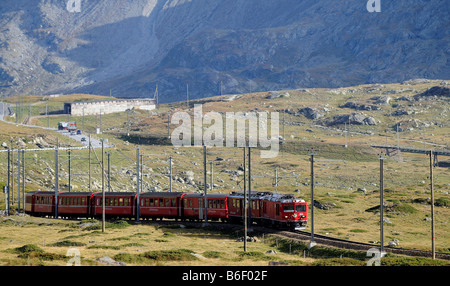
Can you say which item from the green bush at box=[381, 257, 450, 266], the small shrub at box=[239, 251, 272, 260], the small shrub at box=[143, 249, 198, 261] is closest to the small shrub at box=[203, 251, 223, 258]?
the small shrub at box=[239, 251, 272, 260]

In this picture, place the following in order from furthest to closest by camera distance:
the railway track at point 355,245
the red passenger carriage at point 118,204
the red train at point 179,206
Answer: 1. the red passenger carriage at point 118,204
2. the red train at point 179,206
3. the railway track at point 355,245

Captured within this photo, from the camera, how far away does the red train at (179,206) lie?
7156 centimetres

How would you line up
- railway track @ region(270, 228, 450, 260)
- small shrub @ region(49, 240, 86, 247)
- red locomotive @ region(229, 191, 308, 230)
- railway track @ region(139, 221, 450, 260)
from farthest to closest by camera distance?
red locomotive @ region(229, 191, 308, 230), small shrub @ region(49, 240, 86, 247), railway track @ region(139, 221, 450, 260), railway track @ region(270, 228, 450, 260)

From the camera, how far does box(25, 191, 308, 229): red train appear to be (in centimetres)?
7156

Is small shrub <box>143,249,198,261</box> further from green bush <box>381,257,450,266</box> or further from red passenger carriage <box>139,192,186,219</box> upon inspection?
red passenger carriage <box>139,192,186,219</box>

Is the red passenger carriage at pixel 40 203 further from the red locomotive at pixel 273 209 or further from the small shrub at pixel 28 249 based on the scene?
the small shrub at pixel 28 249

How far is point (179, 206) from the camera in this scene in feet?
266

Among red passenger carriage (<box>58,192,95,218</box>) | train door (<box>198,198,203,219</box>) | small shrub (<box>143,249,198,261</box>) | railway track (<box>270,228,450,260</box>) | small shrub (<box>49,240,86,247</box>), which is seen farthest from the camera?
red passenger carriage (<box>58,192,95,218</box>)

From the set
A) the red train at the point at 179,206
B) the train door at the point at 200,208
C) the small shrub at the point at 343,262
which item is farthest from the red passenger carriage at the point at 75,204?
the small shrub at the point at 343,262

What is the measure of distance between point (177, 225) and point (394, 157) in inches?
4393
